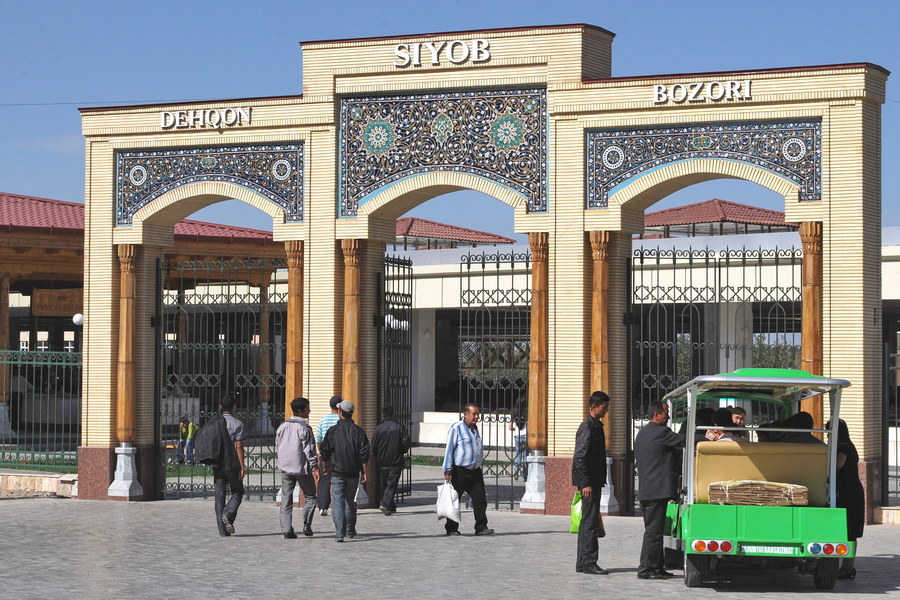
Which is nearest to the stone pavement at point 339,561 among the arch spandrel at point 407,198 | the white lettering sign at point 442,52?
the arch spandrel at point 407,198

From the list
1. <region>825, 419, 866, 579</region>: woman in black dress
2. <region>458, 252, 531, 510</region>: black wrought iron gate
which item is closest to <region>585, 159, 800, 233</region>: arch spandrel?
<region>458, 252, 531, 510</region>: black wrought iron gate

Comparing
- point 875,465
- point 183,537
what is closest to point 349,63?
point 183,537

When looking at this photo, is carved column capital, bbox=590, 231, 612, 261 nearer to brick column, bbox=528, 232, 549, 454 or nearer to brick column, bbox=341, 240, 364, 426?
brick column, bbox=528, 232, 549, 454

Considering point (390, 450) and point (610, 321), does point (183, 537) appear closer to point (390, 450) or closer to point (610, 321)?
point (390, 450)

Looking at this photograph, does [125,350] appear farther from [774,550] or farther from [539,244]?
[774,550]

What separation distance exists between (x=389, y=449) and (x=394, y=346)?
79.2 inches

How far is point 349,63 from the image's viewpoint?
54.7 ft

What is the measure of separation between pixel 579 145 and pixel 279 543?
5534mm

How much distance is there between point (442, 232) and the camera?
33969 millimetres

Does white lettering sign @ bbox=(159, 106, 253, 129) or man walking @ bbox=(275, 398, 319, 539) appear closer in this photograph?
man walking @ bbox=(275, 398, 319, 539)

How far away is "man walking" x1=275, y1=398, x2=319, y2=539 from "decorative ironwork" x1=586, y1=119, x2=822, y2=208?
415 cm

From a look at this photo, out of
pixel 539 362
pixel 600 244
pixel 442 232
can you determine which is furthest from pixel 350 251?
pixel 442 232

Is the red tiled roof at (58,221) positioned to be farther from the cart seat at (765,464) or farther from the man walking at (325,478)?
the cart seat at (765,464)

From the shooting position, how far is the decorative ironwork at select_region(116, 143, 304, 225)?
666 inches
